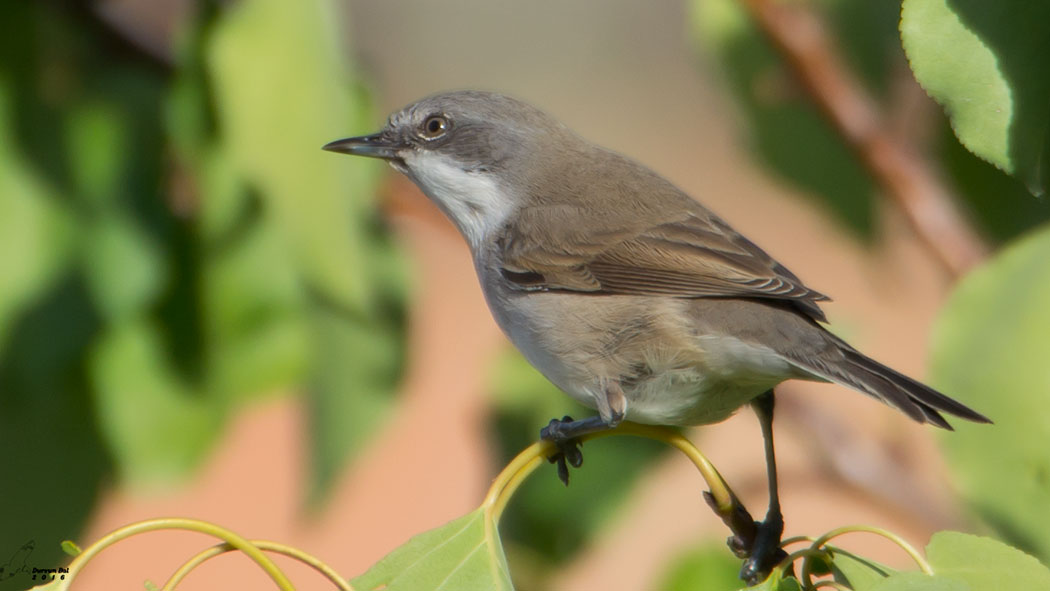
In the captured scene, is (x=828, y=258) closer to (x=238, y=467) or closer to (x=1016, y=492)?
(x=238, y=467)

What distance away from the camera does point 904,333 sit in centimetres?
738

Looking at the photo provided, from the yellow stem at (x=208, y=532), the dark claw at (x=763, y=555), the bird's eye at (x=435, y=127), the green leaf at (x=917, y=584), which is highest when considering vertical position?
the bird's eye at (x=435, y=127)

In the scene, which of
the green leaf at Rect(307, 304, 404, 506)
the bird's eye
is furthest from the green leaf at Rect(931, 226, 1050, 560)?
the bird's eye

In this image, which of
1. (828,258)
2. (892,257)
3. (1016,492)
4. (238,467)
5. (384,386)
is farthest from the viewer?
(828,258)

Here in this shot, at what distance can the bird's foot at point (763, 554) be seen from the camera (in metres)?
1.73

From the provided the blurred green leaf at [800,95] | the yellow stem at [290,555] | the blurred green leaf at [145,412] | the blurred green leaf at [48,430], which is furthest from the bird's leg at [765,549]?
the blurred green leaf at [48,430]

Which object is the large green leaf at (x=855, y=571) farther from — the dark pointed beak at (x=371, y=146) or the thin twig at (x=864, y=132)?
the dark pointed beak at (x=371, y=146)

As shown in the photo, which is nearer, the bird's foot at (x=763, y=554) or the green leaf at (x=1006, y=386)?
the green leaf at (x=1006, y=386)

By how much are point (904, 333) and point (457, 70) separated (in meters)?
6.13

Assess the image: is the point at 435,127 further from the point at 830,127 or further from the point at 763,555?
the point at 763,555

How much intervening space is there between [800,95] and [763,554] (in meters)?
1.40

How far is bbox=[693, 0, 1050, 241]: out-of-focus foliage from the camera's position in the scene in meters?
2.68

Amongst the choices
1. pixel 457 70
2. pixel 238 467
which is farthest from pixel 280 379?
pixel 457 70

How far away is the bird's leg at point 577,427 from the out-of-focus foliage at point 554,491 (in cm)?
13
